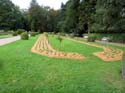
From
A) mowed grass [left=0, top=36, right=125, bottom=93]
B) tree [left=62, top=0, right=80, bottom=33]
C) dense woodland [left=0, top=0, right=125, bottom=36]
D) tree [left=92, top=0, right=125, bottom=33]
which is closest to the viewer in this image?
mowed grass [left=0, top=36, right=125, bottom=93]

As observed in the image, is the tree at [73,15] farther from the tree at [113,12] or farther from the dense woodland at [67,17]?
the tree at [113,12]

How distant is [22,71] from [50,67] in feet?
4.67

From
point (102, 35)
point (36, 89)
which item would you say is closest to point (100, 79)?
point (36, 89)

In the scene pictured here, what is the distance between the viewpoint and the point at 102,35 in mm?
41062

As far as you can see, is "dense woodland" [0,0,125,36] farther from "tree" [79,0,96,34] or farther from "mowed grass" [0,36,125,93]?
"mowed grass" [0,36,125,93]

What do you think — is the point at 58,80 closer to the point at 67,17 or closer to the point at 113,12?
the point at 113,12

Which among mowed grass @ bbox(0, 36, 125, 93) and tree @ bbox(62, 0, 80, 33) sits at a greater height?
tree @ bbox(62, 0, 80, 33)

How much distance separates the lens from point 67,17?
59.3 metres

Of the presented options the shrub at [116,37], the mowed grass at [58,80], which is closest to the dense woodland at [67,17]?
the shrub at [116,37]

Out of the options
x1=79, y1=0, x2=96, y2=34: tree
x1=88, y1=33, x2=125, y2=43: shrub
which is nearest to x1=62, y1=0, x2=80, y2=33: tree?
x1=79, y1=0, x2=96, y2=34: tree

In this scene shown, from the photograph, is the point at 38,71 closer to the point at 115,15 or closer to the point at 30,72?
the point at 30,72

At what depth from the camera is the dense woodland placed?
1087 inches

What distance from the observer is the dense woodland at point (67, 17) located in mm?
27609

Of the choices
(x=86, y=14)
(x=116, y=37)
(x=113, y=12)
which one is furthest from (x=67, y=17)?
(x=113, y=12)
